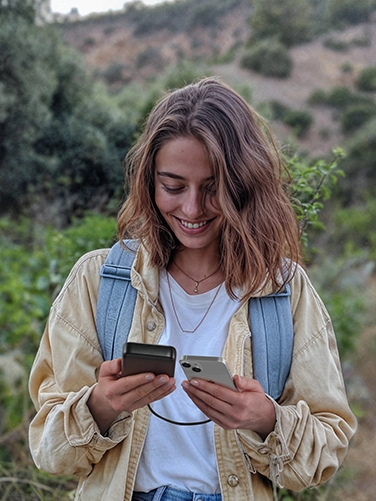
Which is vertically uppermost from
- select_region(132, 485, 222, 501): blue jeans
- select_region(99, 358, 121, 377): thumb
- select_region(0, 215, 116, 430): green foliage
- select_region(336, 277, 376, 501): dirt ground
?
select_region(99, 358, 121, 377): thumb

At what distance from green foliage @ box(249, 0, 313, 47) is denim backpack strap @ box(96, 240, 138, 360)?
599 inches

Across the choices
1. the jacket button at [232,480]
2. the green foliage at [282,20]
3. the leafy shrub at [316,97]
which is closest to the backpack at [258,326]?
the jacket button at [232,480]

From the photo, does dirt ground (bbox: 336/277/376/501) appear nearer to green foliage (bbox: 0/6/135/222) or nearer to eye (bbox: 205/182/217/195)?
eye (bbox: 205/182/217/195)

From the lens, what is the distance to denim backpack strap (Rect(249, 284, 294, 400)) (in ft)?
4.63

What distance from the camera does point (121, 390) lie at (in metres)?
1.21

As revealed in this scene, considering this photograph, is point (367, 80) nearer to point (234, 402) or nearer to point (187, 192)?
point (187, 192)

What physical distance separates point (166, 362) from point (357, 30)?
19.6m

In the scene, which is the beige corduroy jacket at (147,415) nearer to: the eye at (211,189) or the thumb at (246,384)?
the thumb at (246,384)

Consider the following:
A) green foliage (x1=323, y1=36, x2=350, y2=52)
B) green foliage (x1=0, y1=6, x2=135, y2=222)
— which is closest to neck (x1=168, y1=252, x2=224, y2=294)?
green foliage (x1=0, y1=6, x2=135, y2=222)

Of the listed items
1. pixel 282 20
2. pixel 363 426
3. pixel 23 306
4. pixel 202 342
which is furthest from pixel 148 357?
pixel 282 20

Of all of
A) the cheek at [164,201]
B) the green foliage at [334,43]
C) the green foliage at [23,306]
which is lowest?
the green foliage at [23,306]

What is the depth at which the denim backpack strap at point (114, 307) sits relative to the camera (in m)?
1.42

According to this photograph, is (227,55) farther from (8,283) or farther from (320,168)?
(320,168)

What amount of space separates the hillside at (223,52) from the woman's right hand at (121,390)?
14844 mm
